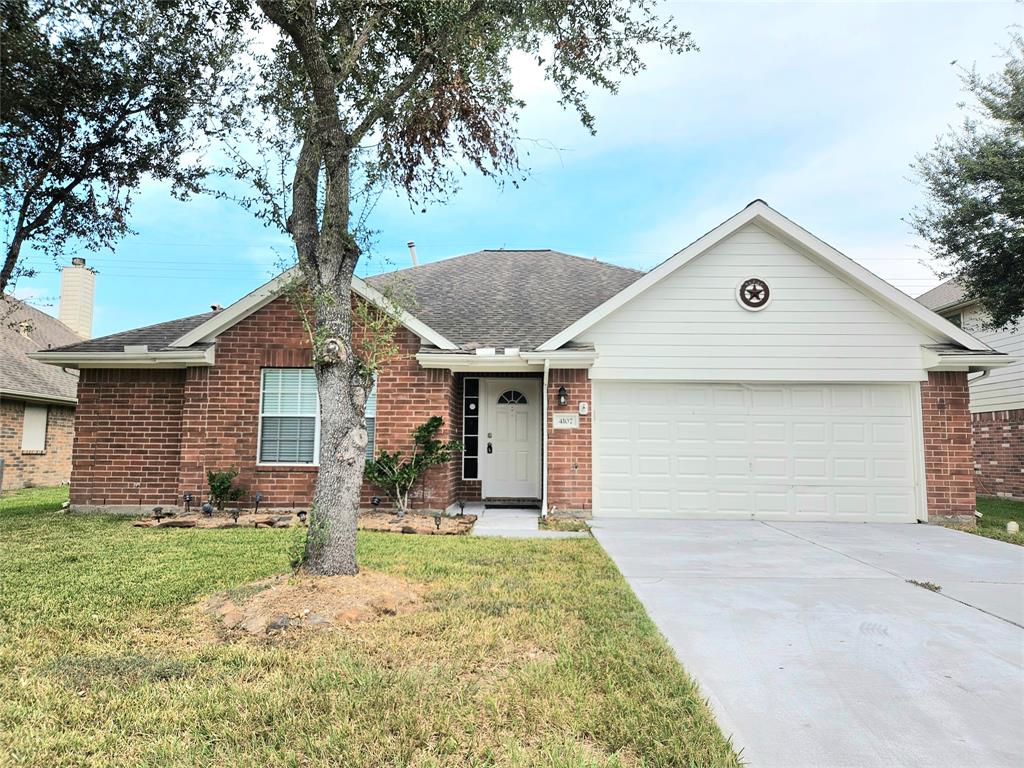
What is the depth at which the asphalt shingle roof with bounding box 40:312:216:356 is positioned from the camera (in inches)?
399

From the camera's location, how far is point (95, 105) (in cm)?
863

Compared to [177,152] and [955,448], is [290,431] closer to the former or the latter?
[177,152]

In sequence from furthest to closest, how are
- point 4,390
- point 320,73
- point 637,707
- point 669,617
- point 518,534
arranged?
1. point 4,390
2. point 518,534
3. point 320,73
4. point 669,617
5. point 637,707

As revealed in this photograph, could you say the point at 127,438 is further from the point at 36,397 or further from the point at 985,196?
the point at 985,196

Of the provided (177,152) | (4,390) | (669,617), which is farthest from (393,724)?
(4,390)

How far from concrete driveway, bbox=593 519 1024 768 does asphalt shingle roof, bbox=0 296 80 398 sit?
670 inches

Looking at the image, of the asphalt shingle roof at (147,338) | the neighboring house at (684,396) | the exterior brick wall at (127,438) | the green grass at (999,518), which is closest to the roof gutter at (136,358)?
the neighboring house at (684,396)

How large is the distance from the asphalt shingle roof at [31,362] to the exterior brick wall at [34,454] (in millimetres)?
555

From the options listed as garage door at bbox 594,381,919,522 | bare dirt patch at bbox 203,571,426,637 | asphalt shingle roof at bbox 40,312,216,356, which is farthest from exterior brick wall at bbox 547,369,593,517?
asphalt shingle roof at bbox 40,312,216,356

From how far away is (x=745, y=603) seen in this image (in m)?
4.77

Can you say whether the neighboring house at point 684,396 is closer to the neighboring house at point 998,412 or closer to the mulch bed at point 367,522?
the mulch bed at point 367,522

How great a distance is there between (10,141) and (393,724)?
10.3 meters

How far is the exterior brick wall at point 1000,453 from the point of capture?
14266mm

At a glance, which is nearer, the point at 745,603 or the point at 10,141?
the point at 745,603
